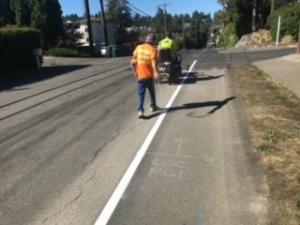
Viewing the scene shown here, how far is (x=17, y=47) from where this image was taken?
27312 millimetres

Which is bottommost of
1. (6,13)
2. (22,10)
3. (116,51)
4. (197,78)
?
(116,51)

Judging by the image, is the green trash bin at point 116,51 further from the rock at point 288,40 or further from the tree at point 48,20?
the rock at point 288,40

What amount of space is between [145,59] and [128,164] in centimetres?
416

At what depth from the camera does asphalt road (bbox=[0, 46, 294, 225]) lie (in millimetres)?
5043

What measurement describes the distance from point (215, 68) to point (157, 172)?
51.0 feet

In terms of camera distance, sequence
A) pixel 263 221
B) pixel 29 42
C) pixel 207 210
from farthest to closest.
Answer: pixel 29 42 → pixel 207 210 → pixel 263 221

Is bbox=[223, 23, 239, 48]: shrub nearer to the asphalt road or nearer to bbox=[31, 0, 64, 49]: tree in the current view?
bbox=[31, 0, 64, 49]: tree

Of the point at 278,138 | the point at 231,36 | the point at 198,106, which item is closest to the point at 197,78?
the point at 198,106

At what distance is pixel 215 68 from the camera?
21.2 metres

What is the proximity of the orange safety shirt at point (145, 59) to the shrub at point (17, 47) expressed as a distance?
1737cm

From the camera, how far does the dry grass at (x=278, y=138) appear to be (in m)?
5.00

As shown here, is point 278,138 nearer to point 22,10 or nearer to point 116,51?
point 116,51

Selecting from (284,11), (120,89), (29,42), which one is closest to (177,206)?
(120,89)

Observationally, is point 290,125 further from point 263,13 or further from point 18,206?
point 263,13
